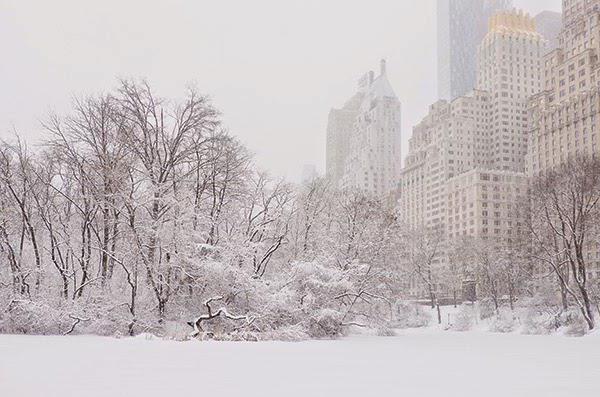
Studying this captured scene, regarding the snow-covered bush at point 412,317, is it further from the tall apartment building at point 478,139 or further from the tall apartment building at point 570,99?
the tall apartment building at point 478,139

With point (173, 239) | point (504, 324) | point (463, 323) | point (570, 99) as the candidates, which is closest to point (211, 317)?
point (173, 239)

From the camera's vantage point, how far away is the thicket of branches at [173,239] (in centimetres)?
2842

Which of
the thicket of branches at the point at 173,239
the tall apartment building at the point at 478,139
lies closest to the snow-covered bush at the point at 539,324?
the thicket of branches at the point at 173,239

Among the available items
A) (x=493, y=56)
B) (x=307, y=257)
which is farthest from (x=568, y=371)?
(x=493, y=56)

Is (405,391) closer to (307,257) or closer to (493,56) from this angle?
(307,257)

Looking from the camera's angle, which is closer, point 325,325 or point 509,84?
point 325,325

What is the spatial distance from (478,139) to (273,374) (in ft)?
513

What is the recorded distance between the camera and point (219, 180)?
33.6 meters

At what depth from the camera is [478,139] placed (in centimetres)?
16000

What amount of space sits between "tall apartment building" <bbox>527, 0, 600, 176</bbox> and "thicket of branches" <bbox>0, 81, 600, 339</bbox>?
278 feet

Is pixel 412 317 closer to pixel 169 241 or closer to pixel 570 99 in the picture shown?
pixel 169 241

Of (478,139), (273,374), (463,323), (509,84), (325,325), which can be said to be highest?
(509,84)

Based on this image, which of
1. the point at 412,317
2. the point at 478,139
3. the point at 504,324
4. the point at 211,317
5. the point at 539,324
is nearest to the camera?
the point at 211,317

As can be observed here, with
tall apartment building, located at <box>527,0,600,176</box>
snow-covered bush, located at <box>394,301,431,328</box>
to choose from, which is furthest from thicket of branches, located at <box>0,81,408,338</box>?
tall apartment building, located at <box>527,0,600,176</box>
